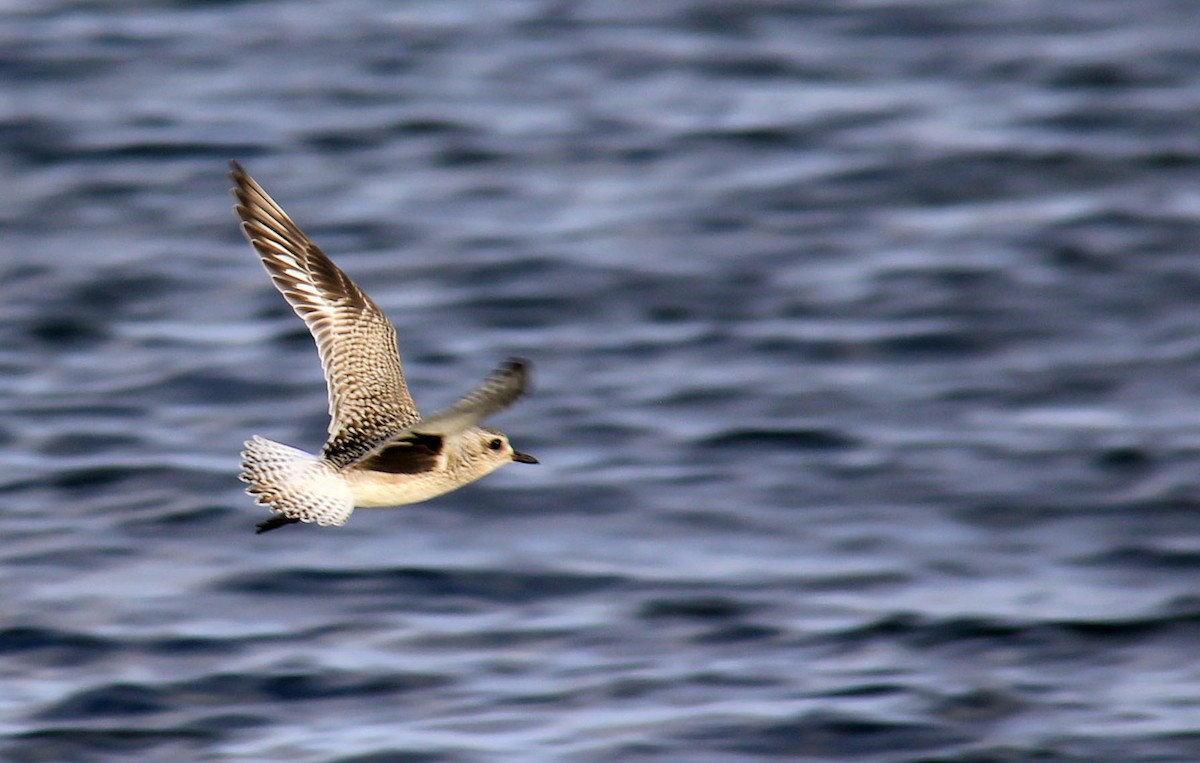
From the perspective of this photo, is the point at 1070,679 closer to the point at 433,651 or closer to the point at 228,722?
the point at 433,651

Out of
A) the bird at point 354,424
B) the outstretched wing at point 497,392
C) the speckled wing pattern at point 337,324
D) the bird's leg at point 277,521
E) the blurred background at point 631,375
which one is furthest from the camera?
the blurred background at point 631,375

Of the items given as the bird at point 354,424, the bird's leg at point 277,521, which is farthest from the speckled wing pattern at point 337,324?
the bird's leg at point 277,521

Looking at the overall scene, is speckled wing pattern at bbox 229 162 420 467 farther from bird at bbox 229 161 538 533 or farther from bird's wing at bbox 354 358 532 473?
bird's wing at bbox 354 358 532 473

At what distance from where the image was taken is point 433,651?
1149 centimetres

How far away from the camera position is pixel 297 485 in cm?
693

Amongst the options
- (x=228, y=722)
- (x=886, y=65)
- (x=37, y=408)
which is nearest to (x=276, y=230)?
(x=228, y=722)

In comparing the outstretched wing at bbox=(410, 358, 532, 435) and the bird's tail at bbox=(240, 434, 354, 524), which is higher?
the outstretched wing at bbox=(410, 358, 532, 435)

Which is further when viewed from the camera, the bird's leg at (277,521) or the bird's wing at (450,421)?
the bird's leg at (277,521)

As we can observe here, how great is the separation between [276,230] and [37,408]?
6.70 meters

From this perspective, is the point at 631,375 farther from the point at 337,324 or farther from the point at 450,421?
the point at 450,421

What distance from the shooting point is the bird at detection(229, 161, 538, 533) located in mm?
6770

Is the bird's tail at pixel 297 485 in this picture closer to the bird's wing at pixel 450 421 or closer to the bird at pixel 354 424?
the bird at pixel 354 424

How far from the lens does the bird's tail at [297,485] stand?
6867 millimetres

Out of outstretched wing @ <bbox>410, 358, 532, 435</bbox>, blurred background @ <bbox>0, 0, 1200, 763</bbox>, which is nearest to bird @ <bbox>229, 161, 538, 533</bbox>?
outstretched wing @ <bbox>410, 358, 532, 435</bbox>
